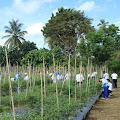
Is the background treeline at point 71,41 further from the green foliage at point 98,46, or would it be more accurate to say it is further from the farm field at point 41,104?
the farm field at point 41,104

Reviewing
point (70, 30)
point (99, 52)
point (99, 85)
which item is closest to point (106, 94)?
point (99, 85)

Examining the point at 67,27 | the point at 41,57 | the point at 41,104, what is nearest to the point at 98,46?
the point at 41,57

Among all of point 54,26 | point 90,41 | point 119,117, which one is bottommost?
point 119,117

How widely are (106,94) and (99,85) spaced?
0.49 meters

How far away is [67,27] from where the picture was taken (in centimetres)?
2108

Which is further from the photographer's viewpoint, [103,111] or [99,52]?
[99,52]

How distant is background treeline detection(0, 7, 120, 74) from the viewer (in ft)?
46.3

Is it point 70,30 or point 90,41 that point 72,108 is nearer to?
point 90,41

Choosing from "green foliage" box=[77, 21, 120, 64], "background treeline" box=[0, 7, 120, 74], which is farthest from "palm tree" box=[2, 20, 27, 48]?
"green foliage" box=[77, 21, 120, 64]

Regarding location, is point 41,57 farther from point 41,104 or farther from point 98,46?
point 41,104

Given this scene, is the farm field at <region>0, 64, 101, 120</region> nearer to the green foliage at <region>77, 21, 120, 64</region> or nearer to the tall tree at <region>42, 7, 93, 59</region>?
the green foliage at <region>77, 21, 120, 64</region>

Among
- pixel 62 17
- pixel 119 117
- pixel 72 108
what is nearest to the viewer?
pixel 72 108

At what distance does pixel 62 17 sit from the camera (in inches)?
832

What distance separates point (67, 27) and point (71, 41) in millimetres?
1935
